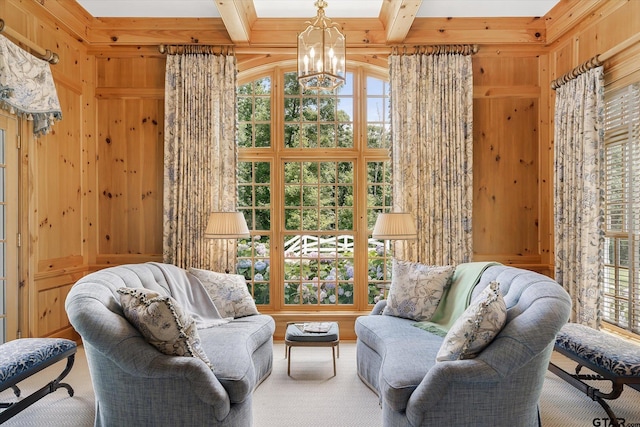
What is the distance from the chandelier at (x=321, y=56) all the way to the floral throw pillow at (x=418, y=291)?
1809 millimetres

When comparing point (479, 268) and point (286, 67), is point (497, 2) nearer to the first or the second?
point (286, 67)

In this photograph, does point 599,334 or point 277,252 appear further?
point 277,252

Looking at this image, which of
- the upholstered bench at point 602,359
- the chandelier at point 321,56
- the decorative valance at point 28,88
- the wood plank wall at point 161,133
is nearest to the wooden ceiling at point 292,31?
the wood plank wall at point 161,133

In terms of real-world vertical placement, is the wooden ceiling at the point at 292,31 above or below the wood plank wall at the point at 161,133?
above

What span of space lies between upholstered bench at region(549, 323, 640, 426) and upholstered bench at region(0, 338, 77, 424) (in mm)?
3389

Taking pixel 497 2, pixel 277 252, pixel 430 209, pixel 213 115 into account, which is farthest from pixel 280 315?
pixel 497 2

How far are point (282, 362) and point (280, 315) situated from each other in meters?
0.80

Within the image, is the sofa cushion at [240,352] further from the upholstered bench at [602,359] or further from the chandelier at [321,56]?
the upholstered bench at [602,359]

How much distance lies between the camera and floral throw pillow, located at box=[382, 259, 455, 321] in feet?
11.6

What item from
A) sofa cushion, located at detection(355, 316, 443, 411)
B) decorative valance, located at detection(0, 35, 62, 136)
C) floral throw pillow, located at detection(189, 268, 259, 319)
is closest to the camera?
sofa cushion, located at detection(355, 316, 443, 411)

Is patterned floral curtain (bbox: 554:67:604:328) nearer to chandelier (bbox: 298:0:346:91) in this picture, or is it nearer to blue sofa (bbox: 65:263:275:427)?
chandelier (bbox: 298:0:346:91)

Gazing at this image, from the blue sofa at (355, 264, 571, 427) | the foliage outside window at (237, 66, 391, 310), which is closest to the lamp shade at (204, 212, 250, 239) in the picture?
the foliage outside window at (237, 66, 391, 310)

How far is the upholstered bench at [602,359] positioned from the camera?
8.25 feet

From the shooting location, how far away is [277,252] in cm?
477
